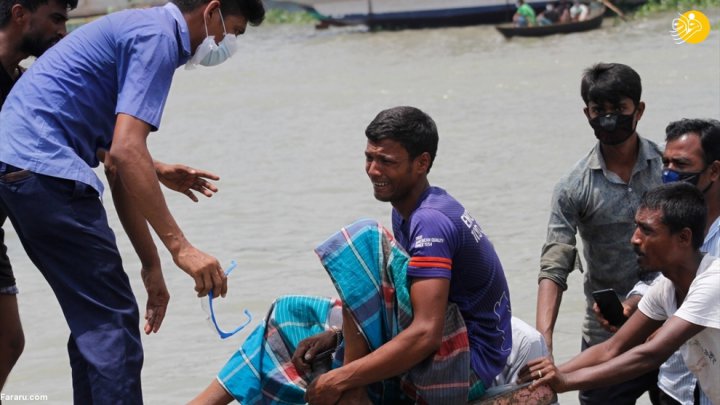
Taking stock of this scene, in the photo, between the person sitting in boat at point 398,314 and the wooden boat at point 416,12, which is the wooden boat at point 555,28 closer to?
the wooden boat at point 416,12

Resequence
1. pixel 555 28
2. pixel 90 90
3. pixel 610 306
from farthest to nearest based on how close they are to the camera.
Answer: pixel 555 28, pixel 610 306, pixel 90 90

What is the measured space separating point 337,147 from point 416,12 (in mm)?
18823

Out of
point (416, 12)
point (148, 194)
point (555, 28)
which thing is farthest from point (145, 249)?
point (416, 12)

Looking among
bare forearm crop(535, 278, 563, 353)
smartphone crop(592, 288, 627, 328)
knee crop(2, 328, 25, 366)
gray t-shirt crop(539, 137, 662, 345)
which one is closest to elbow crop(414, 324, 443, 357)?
smartphone crop(592, 288, 627, 328)

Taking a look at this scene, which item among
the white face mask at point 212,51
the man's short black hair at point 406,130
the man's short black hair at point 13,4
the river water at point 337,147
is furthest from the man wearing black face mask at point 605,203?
the man's short black hair at point 13,4

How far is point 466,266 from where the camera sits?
12.2 feet

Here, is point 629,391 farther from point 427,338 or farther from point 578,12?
point 578,12

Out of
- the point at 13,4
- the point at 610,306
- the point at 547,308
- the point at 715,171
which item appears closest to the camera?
the point at 715,171

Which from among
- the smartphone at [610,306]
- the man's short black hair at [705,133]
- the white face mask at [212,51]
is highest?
the white face mask at [212,51]

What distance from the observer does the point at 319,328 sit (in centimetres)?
403

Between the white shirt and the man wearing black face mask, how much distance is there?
24.7 inches

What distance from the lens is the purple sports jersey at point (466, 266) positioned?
360 cm

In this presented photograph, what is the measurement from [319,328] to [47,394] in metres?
2.59

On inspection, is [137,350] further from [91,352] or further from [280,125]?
[280,125]
